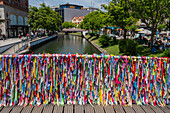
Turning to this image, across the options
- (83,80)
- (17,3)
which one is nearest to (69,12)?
(17,3)

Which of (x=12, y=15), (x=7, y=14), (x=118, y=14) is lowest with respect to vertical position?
(x=118, y=14)

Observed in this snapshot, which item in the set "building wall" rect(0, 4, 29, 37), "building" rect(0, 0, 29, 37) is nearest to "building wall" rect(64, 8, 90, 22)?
"building" rect(0, 0, 29, 37)

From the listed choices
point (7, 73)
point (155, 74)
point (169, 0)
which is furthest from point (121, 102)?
point (169, 0)

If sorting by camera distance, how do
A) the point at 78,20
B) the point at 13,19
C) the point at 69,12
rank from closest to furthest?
1. the point at 13,19
2. the point at 78,20
3. the point at 69,12

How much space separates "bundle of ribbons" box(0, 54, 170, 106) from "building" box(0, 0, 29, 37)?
36.8m

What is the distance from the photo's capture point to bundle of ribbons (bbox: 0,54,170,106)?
4.50 metres

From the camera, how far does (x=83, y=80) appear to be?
4.65m

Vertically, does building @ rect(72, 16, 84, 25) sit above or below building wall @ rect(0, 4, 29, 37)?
above

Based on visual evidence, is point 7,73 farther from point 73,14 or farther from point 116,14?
point 73,14

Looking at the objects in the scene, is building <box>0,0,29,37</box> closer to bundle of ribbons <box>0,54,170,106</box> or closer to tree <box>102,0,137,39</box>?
tree <box>102,0,137,39</box>

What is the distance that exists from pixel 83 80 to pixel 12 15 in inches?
1966

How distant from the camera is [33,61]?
177 inches

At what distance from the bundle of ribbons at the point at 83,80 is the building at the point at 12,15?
121 ft

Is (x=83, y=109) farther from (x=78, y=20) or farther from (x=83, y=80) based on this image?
(x=78, y=20)
